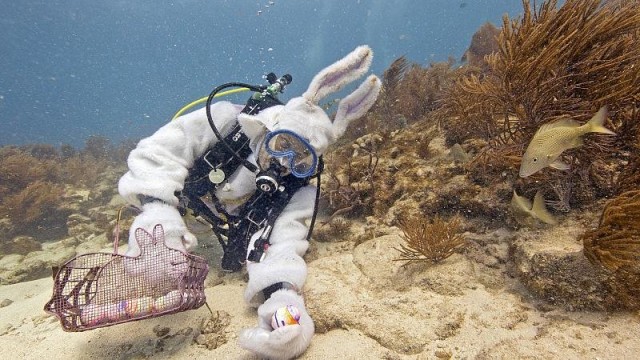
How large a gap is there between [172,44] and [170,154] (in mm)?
139389

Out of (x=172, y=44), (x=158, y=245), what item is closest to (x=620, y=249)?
(x=158, y=245)

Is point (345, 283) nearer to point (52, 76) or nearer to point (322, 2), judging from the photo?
point (322, 2)

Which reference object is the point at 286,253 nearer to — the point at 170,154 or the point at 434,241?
the point at 434,241

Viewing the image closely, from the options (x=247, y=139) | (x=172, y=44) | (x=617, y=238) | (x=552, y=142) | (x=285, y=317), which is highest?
(x=172, y=44)

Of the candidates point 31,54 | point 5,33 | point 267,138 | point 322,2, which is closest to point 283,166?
point 267,138

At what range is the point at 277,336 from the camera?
2.00 m

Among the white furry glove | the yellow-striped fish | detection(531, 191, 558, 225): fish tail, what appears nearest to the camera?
the yellow-striped fish

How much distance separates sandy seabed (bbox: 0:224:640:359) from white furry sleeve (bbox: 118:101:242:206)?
46.0 inches

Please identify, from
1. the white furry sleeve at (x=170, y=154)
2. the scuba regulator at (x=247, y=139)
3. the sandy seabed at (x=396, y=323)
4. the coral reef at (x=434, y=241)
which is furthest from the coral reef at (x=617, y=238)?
the white furry sleeve at (x=170, y=154)

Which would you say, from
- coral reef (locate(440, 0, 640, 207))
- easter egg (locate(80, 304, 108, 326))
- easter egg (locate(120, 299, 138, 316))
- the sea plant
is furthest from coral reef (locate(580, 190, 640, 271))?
easter egg (locate(80, 304, 108, 326))

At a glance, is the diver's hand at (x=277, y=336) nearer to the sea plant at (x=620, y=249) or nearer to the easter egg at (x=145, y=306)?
the easter egg at (x=145, y=306)

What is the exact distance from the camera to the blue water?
6725 centimetres

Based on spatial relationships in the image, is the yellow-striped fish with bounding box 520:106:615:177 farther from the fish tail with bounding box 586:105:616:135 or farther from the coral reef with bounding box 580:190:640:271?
the coral reef with bounding box 580:190:640:271

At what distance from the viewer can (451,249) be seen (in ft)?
9.38
